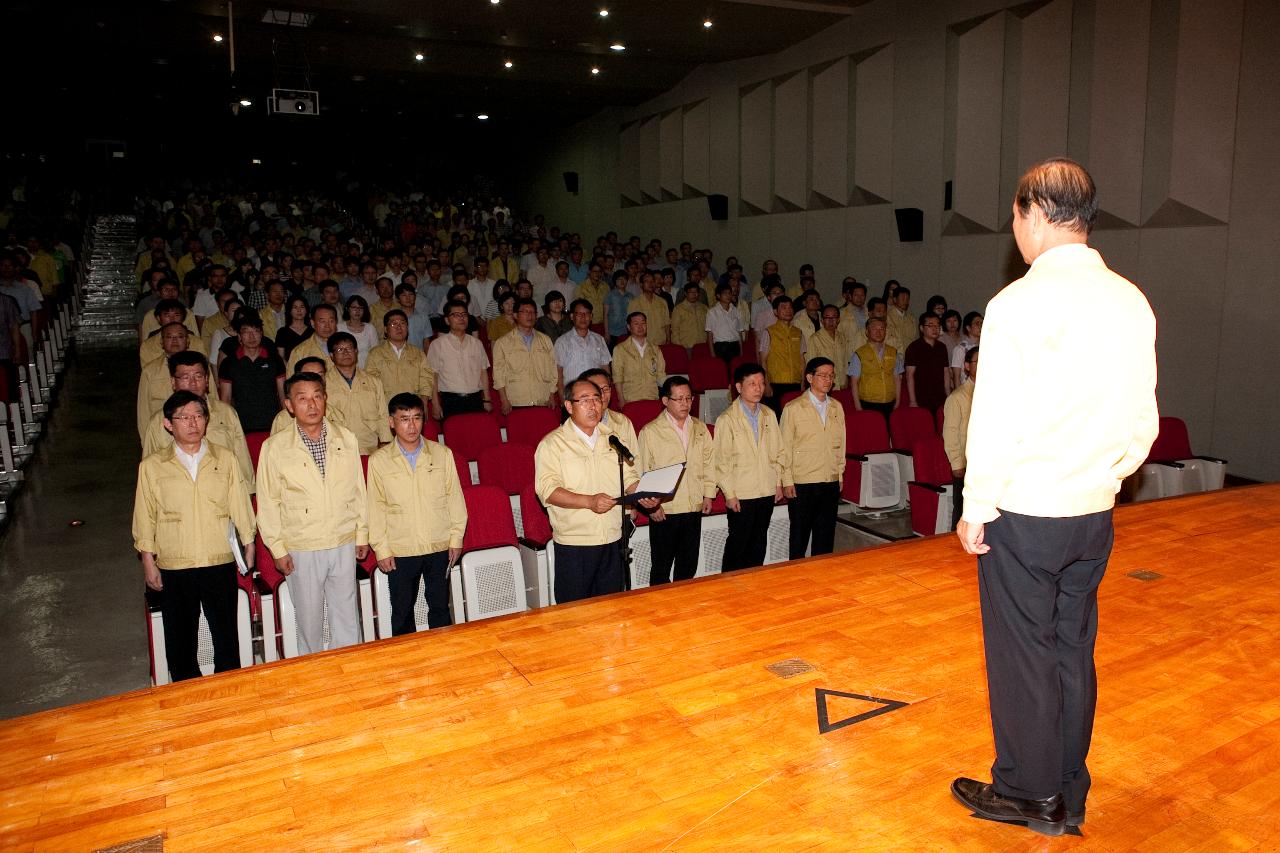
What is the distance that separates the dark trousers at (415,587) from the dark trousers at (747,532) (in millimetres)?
1692

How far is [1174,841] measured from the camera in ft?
7.33

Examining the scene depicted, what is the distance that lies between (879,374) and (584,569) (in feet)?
13.2

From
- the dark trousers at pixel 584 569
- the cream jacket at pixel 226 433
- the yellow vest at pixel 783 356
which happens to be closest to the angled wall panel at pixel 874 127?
the yellow vest at pixel 783 356

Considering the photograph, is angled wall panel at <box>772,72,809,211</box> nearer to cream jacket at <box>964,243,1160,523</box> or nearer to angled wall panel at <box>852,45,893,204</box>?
angled wall panel at <box>852,45,893,204</box>

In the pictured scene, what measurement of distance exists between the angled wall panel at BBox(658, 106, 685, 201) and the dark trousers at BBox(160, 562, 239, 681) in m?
13.5

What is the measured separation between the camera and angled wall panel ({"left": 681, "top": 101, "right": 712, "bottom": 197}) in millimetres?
15711

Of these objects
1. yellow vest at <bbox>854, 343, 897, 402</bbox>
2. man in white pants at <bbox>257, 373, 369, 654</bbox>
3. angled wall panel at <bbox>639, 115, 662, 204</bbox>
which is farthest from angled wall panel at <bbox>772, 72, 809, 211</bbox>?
man in white pants at <bbox>257, 373, 369, 654</bbox>

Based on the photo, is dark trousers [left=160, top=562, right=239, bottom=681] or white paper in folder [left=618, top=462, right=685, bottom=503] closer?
white paper in folder [left=618, top=462, right=685, bottom=503]

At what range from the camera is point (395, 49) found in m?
14.1

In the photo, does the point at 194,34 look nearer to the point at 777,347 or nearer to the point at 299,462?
the point at 777,347

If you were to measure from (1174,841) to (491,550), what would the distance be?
3.28 meters

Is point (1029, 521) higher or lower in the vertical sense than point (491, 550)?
higher

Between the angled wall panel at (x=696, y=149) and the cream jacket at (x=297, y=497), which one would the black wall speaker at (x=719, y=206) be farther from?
the cream jacket at (x=297, y=497)

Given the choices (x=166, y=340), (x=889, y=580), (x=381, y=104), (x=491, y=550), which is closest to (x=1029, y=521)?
(x=889, y=580)
